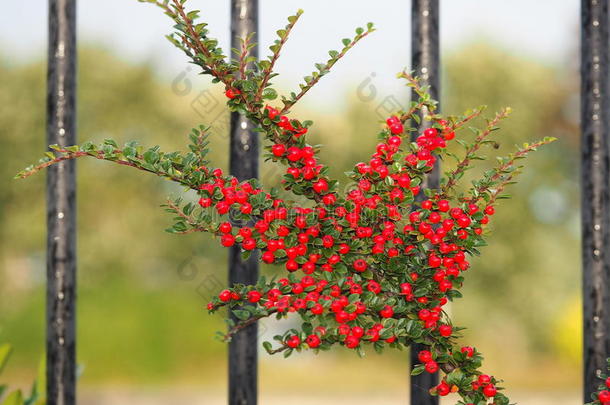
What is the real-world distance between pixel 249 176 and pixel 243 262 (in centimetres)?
33

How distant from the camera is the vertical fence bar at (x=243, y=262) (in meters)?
2.62

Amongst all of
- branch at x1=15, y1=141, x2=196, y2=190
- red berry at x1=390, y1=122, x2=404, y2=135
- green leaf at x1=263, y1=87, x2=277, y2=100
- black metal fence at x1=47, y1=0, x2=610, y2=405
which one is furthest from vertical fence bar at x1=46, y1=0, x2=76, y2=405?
red berry at x1=390, y1=122, x2=404, y2=135

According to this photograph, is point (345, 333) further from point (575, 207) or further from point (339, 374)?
point (575, 207)

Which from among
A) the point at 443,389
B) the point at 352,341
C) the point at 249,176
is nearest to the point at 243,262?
the point at 249,176

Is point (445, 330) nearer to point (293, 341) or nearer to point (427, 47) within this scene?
point (293, 341)

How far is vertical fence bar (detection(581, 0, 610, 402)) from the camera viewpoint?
2.75 meters

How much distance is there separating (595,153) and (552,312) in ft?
30.3

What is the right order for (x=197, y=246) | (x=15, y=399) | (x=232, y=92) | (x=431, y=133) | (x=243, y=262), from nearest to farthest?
(x=232, y=92)
(x=431, y=133)
(x=243, y=262)
(x=15, y=399)
(x=197, y=246)

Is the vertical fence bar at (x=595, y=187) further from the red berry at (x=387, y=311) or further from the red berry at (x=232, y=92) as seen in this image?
the red berry at (x=232, y=92)

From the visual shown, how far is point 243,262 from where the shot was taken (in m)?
2.62

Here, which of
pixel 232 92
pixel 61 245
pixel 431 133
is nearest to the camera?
pixel 232 92

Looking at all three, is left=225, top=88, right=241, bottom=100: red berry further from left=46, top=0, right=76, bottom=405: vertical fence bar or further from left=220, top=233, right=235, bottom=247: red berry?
left=46, top=0, right=76, bottom=405: vertical fence bar

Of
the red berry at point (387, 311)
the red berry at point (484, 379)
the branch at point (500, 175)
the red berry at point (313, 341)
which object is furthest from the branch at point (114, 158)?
the red berry at point (484, 379)

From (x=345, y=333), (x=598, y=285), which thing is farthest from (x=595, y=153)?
(x=345, y=333)
